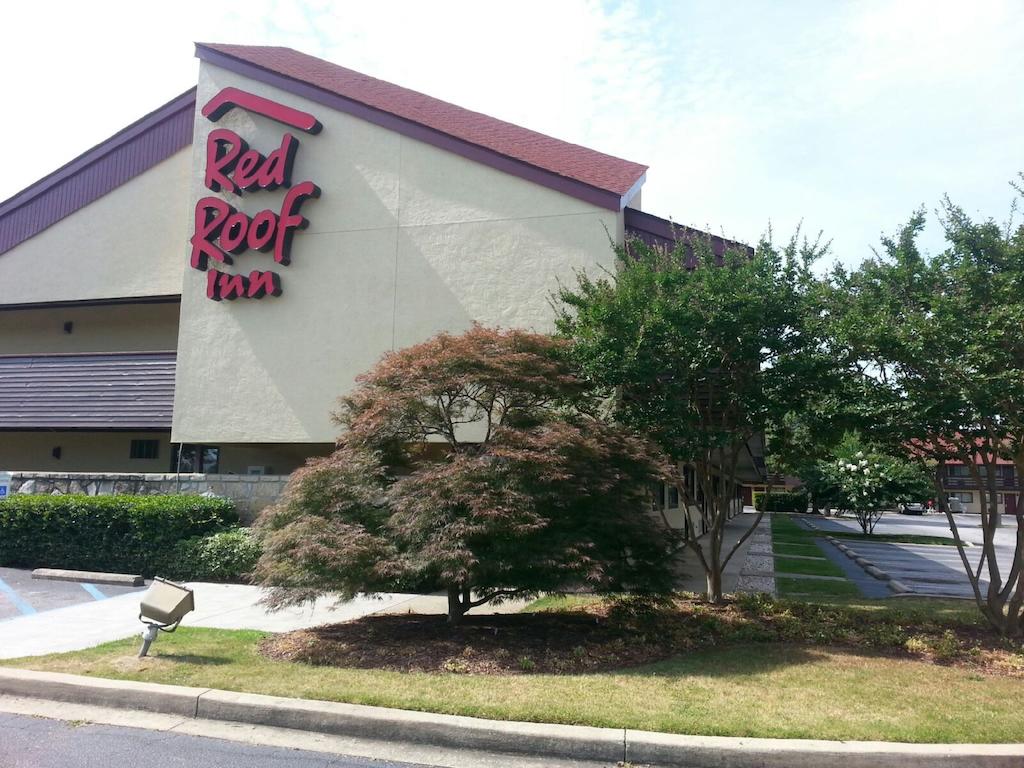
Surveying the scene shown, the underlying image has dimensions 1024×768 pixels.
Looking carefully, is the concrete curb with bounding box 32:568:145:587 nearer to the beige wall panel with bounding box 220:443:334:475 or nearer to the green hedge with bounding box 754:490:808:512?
the beige wall panel with bounding box 220:443:334:475

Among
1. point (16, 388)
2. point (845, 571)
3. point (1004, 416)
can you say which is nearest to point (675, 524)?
point (845, 571)

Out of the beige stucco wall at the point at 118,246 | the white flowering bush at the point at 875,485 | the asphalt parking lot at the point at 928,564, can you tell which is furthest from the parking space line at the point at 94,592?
the white flowering bush at the point at 875,485

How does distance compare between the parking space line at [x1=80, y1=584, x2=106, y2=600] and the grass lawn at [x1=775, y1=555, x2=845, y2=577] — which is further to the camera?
the grass lawn at [x1=775, y1=555, x2=845, y2=577]

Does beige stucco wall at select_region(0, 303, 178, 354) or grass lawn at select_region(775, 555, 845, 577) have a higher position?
beige stucco wall at select_region(0, 303, 178, 354)

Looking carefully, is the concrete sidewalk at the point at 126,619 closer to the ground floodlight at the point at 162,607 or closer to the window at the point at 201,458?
the ground floodlight at the point at 162,607

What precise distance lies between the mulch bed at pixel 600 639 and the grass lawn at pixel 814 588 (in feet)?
8.36

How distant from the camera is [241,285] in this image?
1553 cm

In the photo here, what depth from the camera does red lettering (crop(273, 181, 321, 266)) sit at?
50.2 feet

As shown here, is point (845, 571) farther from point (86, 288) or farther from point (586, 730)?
point (86, 288)

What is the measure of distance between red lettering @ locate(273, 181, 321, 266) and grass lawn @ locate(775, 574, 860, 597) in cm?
1118

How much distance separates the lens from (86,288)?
59.2 ft

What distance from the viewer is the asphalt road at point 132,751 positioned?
16.8 ft

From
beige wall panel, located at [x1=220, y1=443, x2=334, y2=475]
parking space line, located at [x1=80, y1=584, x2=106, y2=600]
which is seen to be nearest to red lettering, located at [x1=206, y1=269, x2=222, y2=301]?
beige wall panel, located at [x1=220, y1=443, x2=334, y2=475]

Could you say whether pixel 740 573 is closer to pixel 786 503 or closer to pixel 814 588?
pixel 814 588
